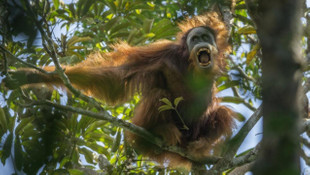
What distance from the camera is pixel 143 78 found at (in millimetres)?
5035

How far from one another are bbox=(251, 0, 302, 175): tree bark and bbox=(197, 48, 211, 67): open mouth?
4129 mm

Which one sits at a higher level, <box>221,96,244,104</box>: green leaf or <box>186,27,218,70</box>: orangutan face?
<box>186,27,218,70</box>: orangutan face

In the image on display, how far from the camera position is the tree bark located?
889mm

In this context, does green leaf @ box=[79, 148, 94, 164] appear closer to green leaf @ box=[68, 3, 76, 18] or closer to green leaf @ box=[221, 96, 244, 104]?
green leaf @ box=[68, 3, 76, 18]

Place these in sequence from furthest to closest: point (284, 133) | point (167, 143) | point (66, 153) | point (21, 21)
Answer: point (66, 153)
point (167, 143)
point (21, 21)
point (284, 133)

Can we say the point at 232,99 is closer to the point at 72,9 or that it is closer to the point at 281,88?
the point at 72,9

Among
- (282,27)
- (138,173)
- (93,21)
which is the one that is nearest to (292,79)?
(282,27)

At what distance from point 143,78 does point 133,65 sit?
1.17 feet

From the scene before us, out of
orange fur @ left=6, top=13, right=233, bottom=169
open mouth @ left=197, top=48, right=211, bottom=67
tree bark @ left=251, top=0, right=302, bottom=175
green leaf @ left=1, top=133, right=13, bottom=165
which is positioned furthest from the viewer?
open mouth @ left=197, top=48, right=211, bottom=67

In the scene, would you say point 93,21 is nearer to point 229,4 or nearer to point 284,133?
point 229,4

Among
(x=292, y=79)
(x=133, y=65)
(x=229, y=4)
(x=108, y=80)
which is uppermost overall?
(x=229, y=4)

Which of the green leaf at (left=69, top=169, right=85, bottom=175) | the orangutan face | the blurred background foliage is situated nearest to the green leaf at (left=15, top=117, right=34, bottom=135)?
the blurred background foliage

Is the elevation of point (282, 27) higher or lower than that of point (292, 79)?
higher

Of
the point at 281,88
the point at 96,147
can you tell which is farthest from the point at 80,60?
the point at 281,88
